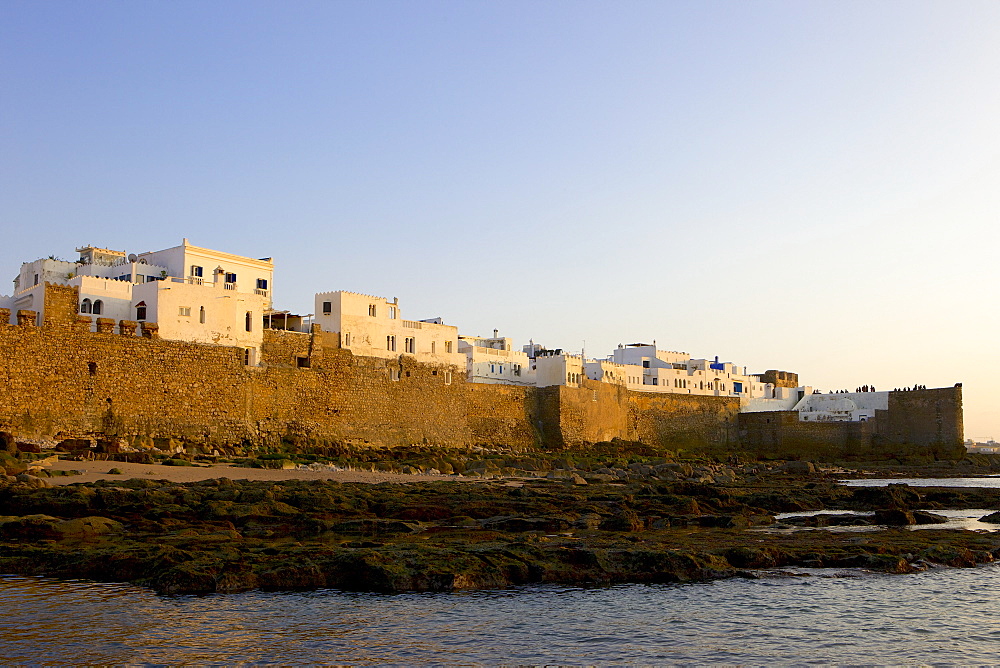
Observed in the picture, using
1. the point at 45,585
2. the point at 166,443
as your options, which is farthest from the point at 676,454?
the point at 45,585

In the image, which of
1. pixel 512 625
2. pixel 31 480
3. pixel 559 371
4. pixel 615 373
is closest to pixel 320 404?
pixel 559 371

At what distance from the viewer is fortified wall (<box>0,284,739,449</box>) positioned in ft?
96.5

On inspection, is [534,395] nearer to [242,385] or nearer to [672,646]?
[242,385]

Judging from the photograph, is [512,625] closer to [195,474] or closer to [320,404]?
[195,474]

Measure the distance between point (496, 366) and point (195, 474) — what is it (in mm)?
34216

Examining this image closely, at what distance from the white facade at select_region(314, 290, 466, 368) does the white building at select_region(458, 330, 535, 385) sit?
9.38m

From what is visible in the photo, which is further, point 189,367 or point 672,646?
point 189,367

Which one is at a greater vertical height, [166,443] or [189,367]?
[189,367]

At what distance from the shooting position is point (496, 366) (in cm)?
5800

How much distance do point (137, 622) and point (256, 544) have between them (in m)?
4.33

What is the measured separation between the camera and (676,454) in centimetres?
5244

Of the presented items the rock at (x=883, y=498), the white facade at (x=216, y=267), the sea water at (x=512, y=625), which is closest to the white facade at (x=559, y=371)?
the white facade at (x=216, y=267)

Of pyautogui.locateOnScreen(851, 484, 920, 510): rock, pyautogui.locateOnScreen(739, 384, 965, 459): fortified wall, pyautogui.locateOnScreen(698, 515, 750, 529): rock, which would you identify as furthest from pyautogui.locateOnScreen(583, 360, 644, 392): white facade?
pyautogui.locateOnScreen(698, 515, 750, 529): rock

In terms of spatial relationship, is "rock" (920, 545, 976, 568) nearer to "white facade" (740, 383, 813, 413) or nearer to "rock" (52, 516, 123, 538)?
"rock" (52, 516, 123, 538)
